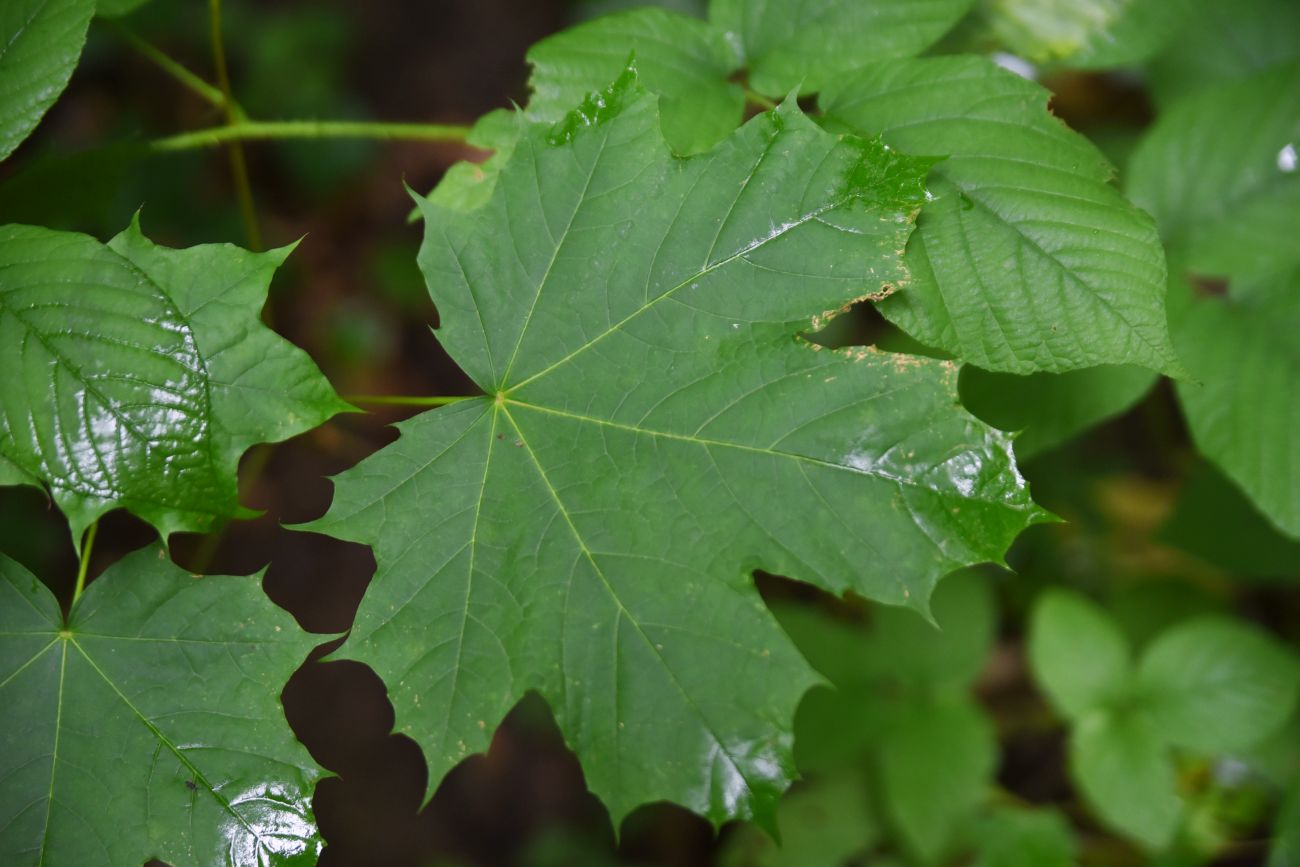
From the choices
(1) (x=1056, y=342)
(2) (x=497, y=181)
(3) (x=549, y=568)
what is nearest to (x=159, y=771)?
(3) (x=549, y=568)

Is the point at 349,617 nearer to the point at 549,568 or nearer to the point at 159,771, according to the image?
the point at 159,771

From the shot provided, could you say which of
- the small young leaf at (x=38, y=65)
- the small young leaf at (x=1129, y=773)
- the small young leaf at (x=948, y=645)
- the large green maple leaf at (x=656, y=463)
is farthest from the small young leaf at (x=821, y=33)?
the small young leaf at (x=1129, y=773)

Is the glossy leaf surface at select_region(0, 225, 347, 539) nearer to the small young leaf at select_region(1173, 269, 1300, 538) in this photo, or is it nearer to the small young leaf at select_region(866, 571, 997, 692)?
the small young leaf at select_region(1173, 269, 1300, 538)

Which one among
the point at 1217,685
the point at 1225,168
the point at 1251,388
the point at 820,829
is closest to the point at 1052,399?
the point at 1251,388

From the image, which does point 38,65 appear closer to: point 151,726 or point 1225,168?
point 151,726

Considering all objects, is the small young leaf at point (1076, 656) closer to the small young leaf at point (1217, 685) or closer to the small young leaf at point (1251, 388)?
the small young leaf at point (1217, 685)
